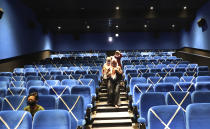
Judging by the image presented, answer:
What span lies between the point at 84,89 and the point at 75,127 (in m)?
1.04

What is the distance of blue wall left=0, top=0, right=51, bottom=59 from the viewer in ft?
27.8

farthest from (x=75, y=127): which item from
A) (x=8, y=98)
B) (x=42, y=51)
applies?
(x=42, y=51)

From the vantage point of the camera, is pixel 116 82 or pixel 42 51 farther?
pixel 42 51

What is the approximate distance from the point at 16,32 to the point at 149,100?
24.9 ft

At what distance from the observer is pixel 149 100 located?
375 centimetres

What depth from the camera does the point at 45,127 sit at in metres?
2.86

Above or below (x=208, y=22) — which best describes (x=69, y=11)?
above

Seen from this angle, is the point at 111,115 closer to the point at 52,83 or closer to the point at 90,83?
the point at 90,83

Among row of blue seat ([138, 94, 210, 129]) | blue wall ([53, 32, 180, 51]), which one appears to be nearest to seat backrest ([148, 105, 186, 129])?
row of blue seat ([138, 94, 210, 129])

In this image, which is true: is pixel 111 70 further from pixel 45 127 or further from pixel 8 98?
pixel 45 127

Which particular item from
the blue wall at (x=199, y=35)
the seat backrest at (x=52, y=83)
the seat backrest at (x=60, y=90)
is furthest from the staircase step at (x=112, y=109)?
the blue wall at (x=199, y=35)

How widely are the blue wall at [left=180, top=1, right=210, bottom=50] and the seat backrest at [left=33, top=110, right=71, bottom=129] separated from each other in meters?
9.33

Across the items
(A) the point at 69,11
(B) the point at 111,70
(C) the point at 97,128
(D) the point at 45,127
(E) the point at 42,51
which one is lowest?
(C) the point at 97,128

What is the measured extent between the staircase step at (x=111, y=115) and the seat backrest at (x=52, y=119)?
1843mm
